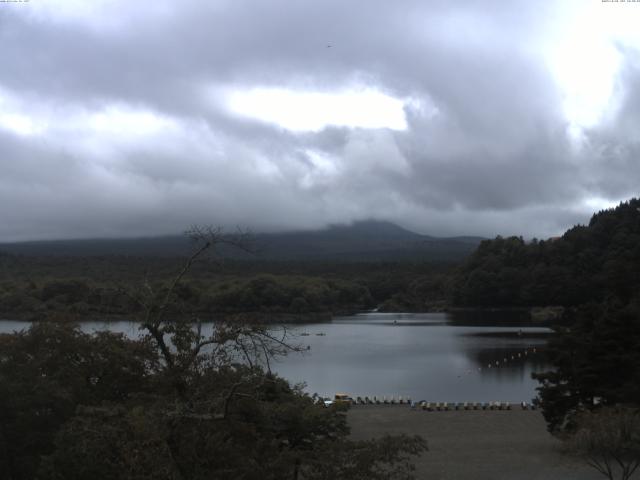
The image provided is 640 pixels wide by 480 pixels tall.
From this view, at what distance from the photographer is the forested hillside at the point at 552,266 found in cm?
7162

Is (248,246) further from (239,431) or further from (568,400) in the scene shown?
(568,400)

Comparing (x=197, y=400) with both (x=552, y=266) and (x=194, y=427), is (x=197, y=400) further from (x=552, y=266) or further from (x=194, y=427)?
(x=552, y=266)

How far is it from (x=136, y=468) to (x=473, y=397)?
1064 inches

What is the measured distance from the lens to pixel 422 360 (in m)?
44.1

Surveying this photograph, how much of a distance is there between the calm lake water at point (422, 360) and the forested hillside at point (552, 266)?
673 centimetres

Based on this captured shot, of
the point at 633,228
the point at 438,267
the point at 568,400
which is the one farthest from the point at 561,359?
the point at 438,267

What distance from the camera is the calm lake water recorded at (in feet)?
110

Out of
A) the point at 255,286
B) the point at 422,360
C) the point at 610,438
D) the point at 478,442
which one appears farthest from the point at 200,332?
the point at 255,286

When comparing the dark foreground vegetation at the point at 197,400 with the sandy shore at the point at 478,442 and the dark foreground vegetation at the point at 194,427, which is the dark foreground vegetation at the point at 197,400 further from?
the sandy shore at the point at 478,442

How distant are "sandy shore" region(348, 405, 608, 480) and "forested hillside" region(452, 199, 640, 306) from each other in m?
44.5

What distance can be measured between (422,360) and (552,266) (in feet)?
123

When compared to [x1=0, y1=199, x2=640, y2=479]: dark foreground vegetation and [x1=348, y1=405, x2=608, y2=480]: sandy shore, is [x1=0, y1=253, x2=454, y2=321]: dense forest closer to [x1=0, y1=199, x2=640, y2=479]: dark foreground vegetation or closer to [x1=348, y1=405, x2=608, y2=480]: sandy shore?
[x1=348, y1=405, x2=608, y2=480]: sandy shore

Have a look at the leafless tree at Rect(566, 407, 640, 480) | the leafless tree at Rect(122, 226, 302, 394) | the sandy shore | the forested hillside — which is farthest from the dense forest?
the leafless tree at Rect(122, 226, 302, 394)

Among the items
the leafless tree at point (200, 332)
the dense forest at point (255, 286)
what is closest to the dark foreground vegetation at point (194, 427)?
the leafless tree at point (200, 332)
